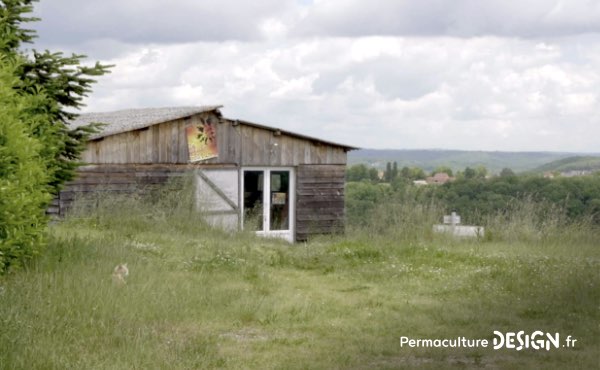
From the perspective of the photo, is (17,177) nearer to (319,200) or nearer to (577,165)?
(319,200)

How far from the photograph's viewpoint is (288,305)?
9523 millimetres

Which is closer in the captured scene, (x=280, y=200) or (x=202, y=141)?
(x=202, y=141)

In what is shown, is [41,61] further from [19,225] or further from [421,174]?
[421,174]

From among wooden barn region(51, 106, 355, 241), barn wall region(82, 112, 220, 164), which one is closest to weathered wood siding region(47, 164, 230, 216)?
wooden barn region(51, 106, 355, 241)

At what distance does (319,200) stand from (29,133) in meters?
16.2

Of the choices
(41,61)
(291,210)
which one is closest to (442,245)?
(41,61)

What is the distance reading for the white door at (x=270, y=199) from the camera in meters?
24.3

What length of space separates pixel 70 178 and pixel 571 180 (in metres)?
21.3

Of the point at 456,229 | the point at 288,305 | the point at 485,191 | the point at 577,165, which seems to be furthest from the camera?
the point at 577,165

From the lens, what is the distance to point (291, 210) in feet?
82.0

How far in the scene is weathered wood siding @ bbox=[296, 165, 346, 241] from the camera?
Answer: 2512 centimetres

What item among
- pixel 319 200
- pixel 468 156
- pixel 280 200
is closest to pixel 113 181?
pixel 280 200

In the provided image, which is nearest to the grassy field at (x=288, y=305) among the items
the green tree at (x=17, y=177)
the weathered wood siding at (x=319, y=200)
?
the green tree at (x=17, y=177)

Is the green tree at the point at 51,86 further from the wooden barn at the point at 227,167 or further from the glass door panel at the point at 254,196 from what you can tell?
the glass door panel at the point at 254,196
